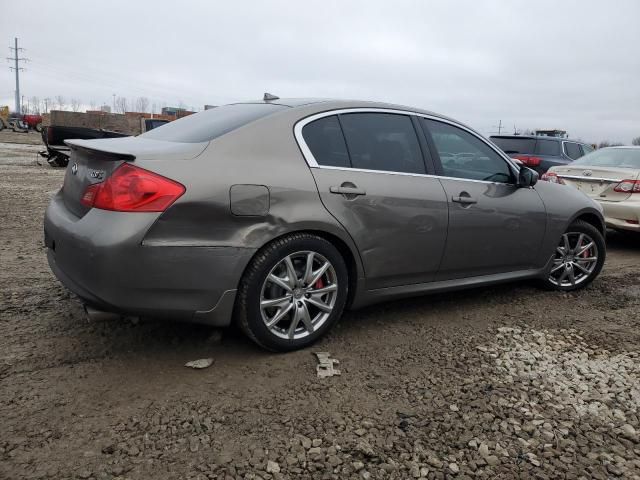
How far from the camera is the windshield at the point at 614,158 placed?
6.81m

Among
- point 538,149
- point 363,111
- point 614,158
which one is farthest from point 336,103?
point 538,149

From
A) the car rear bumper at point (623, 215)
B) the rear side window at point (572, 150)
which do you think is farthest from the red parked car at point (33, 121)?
the car rear bumper at point (623, 215)

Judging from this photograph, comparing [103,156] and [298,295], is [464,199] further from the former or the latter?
[103,156]

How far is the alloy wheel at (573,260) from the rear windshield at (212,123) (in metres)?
2.92

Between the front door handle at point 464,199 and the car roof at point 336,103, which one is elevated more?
the car roof at point 336,103

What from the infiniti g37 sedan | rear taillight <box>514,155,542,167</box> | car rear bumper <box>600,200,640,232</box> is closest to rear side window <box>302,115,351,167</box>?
the infiniti g37 sedan

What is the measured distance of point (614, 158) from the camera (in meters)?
7.04

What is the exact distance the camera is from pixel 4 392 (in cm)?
260

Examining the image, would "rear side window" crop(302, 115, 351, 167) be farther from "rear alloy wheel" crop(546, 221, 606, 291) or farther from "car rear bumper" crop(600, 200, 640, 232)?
"car rear bumper" crop(600, 200, 640, 232)

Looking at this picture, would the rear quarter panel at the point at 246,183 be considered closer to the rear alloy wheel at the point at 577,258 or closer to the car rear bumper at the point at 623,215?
the rear alloy wheel at the point at 577,258

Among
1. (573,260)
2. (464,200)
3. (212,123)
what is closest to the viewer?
(212,123)

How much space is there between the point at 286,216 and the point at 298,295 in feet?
1.64

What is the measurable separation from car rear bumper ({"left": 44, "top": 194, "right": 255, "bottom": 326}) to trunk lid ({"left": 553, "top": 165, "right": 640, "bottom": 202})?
5430mm

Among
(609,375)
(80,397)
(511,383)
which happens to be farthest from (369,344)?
(80,397)
